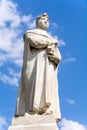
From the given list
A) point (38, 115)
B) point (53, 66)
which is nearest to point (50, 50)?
point (53, 66)

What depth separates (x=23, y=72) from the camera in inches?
504

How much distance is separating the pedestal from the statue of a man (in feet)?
0.93

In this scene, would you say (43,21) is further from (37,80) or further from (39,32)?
(37,80)

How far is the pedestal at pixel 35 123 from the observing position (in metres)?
11.5

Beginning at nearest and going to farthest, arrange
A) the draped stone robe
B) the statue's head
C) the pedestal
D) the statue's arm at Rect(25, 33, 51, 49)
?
the pedestal
the draped stone robe
the statue's arm at Rect(25, 33, 51, 49)
the statue's head

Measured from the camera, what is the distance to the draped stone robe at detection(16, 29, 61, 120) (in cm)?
1214

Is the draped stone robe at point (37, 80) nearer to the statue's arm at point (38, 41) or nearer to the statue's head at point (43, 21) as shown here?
the statue's arm at point (38, 41)

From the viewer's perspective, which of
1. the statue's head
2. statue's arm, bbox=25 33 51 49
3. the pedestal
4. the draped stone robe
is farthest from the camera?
the statue's head

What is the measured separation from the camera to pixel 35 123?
11680mm

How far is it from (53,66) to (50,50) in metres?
0.56

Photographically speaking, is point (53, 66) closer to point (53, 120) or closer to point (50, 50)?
point (50, 50)

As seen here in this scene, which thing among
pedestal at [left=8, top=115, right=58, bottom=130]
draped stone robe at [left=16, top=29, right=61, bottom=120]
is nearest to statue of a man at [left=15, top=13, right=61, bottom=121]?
draped stone robe at [left=16, top=29, right=61, bottom=120]

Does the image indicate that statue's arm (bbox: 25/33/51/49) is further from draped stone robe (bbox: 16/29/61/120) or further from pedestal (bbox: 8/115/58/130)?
pedestal (bbox: 8/115/58/130)

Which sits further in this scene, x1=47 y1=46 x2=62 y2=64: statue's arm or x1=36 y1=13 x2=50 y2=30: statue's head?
x1=36 y1=13 x2=50 y2=30: statue's head
